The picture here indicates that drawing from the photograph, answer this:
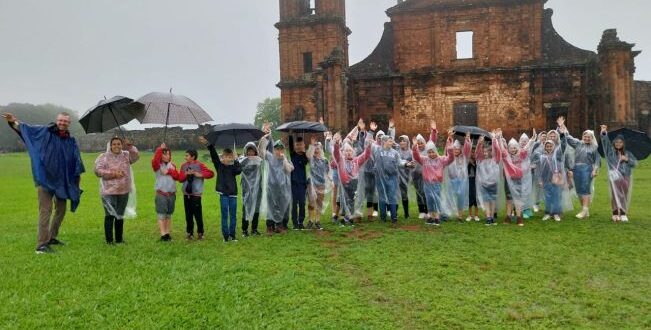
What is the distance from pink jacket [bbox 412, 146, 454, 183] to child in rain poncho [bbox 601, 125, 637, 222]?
3056 millimetres

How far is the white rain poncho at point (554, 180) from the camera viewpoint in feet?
30.2

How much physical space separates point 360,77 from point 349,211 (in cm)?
1940

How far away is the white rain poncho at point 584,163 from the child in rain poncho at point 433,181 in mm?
2627

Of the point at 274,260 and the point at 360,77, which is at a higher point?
the point at 360,77

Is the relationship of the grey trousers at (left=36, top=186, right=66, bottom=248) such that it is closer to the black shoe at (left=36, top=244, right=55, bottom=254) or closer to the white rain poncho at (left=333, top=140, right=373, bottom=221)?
the black shoe at (left=36, top=244, right=55, bottom=254)

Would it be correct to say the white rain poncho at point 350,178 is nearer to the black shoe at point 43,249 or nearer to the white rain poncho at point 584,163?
the white rain poncho at point 584,163

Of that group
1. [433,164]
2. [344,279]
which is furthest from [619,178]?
[344,279]

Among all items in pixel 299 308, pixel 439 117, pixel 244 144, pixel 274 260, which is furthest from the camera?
pixel 439 117

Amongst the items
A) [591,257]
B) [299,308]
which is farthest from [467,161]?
[299,308]

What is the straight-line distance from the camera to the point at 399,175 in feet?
30.6

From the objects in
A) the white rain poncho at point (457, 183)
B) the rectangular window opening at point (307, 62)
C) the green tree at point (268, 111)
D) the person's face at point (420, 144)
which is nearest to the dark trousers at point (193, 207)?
the person's face at point (420, 144)

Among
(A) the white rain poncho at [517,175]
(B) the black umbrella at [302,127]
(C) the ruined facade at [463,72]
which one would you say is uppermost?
(C) the ruined facade at [463,72]

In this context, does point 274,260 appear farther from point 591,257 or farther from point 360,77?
point 360,77

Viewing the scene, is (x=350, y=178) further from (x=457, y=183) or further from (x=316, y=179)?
(x=457, y=183)
